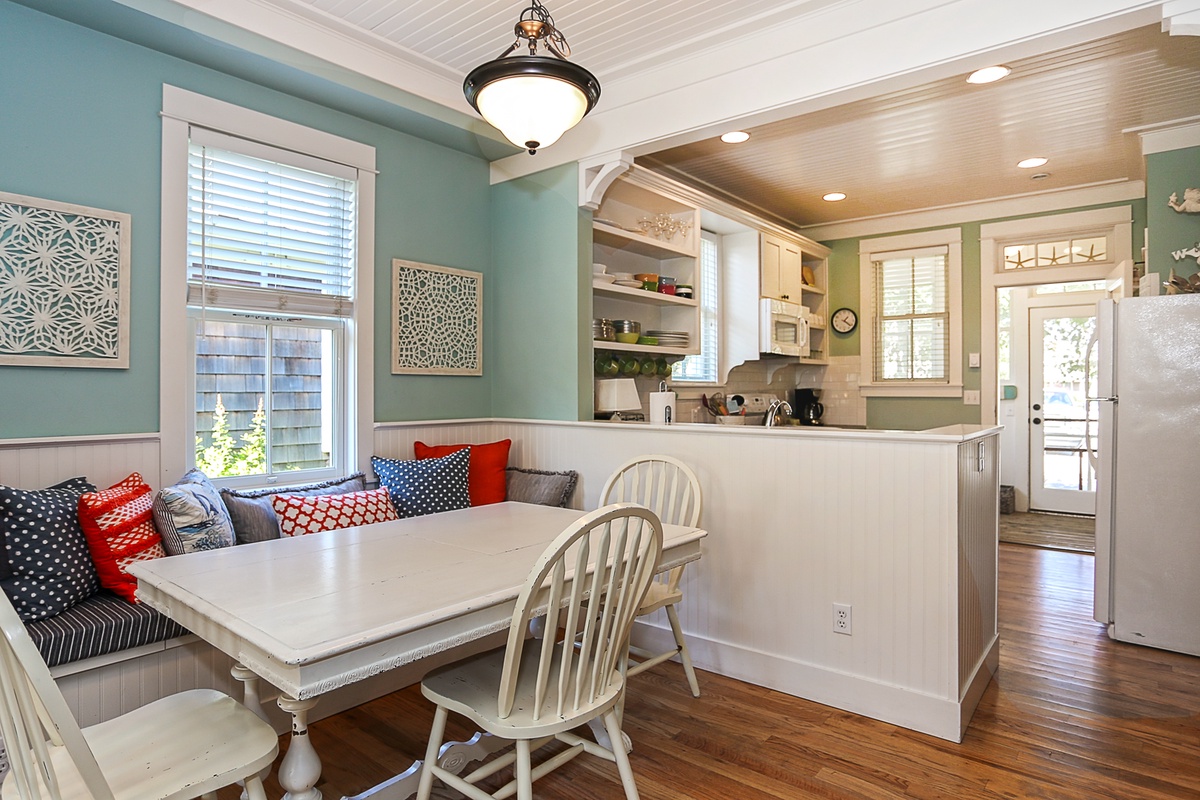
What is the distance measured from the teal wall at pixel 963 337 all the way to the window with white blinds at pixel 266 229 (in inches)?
168

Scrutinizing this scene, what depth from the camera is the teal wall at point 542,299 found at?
359 cm

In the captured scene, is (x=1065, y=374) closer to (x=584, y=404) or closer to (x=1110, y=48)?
(x=1110, y=48)

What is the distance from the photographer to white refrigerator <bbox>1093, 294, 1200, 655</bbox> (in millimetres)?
3146

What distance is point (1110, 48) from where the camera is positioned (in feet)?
9.66

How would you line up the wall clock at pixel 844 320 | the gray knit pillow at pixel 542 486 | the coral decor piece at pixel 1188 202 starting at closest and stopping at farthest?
the gray knit pillow at pixel 542 486 < the coral decor piece at pixel 1188 202 < the wall clock at pixel 844 320

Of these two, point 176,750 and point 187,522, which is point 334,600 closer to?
point 176,750

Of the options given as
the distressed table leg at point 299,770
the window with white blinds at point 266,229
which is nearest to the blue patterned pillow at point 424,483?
the window with white blinds at point 266,229

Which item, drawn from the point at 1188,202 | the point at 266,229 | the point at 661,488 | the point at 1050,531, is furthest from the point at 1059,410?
the point at 266,229

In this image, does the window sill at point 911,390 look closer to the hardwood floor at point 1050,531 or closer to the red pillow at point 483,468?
the hardwood floor at point 1050,531

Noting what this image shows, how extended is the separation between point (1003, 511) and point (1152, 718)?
14.1ft

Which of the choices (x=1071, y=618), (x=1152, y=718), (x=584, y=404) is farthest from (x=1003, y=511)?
(x=584, y=404)

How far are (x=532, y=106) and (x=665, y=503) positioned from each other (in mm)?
1798

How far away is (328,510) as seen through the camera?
2.73 metres

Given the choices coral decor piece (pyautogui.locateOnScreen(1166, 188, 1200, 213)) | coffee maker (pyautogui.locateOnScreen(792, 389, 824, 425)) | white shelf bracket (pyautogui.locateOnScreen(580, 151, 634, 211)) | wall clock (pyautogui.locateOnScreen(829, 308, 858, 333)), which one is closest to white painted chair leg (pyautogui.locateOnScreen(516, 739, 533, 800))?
white shelf bracket (pyautogui.locateOnScreen(580, 151, 634, 211))
